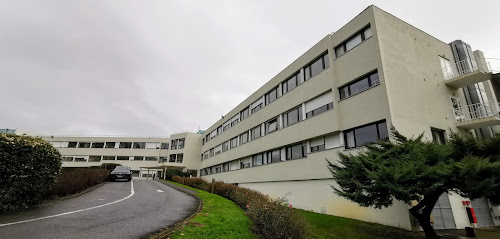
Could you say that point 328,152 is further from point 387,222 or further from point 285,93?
point 285,93

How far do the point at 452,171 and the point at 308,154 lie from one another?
9989 millimetres

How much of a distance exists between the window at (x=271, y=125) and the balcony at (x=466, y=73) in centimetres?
1241

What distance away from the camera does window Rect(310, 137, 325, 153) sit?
15.9m

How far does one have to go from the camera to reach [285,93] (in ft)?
68.4

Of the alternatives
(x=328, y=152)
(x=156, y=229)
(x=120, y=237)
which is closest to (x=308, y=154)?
(x=328, y=152)

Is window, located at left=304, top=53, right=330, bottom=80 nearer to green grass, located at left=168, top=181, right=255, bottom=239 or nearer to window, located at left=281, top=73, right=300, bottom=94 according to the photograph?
window, located at left=281, top=73, right=300, bottom=94

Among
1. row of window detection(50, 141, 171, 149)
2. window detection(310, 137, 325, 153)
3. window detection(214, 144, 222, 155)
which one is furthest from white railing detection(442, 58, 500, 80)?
row of window detection(50, 141, 171, 149)

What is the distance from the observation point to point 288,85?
2130cm

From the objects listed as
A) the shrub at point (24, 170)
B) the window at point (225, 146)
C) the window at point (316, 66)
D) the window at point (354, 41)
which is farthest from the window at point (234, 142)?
the shrub at point (24, 170)

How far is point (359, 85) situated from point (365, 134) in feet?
9.66

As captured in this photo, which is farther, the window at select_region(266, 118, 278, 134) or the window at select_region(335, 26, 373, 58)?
the window at select_region(266, 118, 278, 134)

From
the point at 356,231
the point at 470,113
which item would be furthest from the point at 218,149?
the point at 470,113

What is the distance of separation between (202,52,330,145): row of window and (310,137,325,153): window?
486cm

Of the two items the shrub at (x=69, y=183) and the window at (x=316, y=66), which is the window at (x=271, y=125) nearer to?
the window at (x=316, y=66)
